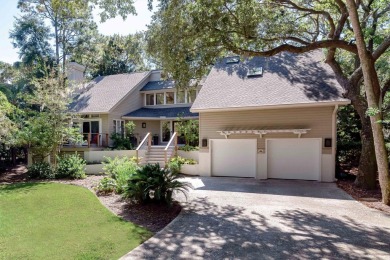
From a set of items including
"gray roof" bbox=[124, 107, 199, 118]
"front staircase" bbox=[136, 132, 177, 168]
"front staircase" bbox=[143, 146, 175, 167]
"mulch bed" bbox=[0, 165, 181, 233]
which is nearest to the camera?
"mulch bed" bbox=[0, 165, 181, 233]

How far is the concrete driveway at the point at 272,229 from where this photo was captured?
493 cm

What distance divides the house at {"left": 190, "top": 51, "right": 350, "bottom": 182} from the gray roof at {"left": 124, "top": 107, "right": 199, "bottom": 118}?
5.64 meters

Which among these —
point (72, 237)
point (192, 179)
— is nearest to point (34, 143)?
point (192, 179)

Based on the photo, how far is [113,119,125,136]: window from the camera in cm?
2080

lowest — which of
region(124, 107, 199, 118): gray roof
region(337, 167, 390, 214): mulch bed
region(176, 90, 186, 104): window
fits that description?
region(337, 167, 390, 214): mulch bed

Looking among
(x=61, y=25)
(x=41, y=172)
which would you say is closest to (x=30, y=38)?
(x=61, y=25)

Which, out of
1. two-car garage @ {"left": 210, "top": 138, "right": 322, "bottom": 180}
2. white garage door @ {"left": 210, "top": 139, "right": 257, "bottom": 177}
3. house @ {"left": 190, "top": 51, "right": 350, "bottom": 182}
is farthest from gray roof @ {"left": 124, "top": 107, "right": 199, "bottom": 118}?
two-car garage @ {"left": 210, "top": 138, "right": 322, "bottom": 180}

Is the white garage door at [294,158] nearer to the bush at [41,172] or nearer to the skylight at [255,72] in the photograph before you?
the skylight at [255,72]

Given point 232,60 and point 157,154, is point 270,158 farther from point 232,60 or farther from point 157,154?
point 232,60

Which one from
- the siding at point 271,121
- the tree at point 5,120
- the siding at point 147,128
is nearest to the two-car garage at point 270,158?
the siding at point 271,121

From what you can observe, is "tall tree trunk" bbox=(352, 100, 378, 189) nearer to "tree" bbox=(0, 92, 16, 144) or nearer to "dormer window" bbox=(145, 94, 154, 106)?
"tree" bbox=(0, 92, 16, 144)

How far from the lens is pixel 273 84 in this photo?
46.0 ft

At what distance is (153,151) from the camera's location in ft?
56.2

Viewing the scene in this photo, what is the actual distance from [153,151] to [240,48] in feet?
32.1
